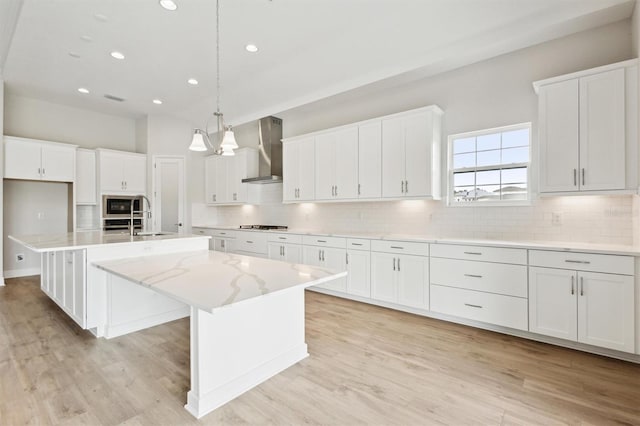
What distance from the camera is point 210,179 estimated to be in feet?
22.9

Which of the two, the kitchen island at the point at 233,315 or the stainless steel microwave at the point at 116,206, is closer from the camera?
the kitchen island at the point at 233,315

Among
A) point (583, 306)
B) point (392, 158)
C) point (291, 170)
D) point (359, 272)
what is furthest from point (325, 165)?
point (583, 306)

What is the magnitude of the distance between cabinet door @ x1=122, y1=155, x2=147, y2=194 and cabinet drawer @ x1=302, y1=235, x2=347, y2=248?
391 cm

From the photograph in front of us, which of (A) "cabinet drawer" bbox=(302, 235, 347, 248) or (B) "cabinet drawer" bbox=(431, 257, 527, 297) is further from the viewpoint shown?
(A) "cabinet drawer" bbox=(302, 235, 347, 248)

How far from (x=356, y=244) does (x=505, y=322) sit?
1.84m

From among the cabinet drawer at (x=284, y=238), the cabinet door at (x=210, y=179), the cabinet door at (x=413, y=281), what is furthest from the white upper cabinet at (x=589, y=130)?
the cabinet door at (x=210, y=179)

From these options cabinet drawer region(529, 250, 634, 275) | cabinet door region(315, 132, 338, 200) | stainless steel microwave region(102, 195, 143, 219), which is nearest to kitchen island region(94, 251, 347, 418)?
cabinet drawer region(529, 250, 634, 275)

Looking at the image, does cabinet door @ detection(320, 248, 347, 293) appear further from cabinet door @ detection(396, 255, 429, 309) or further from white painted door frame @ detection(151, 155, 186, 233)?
white painted door frame @ detection(151, 155, 186, 233)

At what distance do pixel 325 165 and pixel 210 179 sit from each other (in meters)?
3.27

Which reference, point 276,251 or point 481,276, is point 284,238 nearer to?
point 276,251

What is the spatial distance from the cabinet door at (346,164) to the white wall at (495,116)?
0.40 m

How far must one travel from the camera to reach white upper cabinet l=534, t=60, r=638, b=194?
2666 millimetres

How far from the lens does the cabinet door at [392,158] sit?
160 inches

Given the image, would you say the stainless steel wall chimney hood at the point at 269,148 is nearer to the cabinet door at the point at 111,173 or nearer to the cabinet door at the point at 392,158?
the cabinet door at the point at 392,158
